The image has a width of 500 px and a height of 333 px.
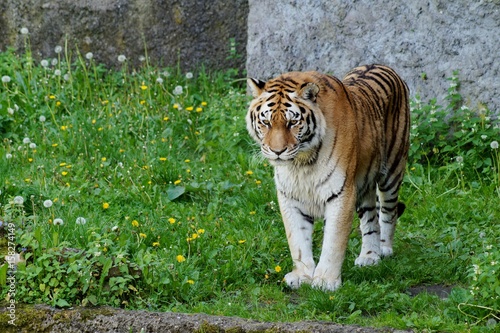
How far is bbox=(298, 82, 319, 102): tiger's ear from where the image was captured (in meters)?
5.86

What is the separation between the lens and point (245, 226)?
6.88m

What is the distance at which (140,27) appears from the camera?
929 centimetres

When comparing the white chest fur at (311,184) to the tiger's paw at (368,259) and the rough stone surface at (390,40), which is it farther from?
the rough stone surface at (390,40)

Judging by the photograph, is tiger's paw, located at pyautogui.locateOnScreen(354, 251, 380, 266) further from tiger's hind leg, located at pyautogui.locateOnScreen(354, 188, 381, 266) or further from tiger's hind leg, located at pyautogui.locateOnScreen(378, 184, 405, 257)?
tiger's hind leg, located at pyautogui.locateOnScreen(378, 184, 405, 257)

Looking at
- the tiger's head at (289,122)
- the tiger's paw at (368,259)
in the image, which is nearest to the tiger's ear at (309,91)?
the tiger's head at (289,122)

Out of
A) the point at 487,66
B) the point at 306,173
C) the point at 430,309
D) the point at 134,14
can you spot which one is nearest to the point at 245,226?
the point at 306,173

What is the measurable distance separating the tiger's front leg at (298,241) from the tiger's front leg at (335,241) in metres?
0.12

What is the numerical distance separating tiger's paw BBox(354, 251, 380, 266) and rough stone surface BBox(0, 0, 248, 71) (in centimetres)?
335

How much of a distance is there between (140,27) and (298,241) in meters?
3.96

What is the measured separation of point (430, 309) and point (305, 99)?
4.83 ft

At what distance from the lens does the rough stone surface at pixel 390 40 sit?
7859 mm

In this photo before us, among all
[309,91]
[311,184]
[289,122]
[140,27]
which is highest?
[140,27]

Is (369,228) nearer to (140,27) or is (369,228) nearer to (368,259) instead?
(368,259)

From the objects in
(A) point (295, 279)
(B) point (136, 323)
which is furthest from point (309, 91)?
(B) point (136, 323)
